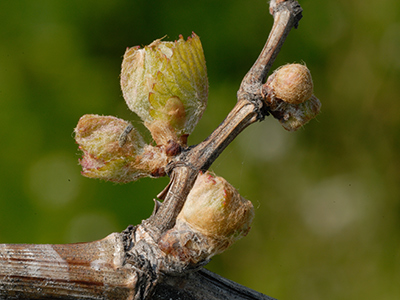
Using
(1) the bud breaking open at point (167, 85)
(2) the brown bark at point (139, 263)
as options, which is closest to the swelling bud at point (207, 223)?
(2) the brown bark at point (139, 263)

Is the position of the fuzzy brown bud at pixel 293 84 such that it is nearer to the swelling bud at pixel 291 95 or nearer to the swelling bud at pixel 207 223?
the swelling bud at pixel 291 95

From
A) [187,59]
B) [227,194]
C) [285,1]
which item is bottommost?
[227,194]

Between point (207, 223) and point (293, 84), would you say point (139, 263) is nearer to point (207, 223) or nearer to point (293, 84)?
point (207, 223)

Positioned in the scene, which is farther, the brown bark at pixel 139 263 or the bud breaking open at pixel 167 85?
the bud breaking open at pixel 167 85

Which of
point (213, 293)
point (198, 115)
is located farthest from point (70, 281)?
point (198, 115)

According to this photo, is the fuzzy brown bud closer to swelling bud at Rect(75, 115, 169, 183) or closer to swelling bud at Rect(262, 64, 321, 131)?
swelling bud at Rect(262, 64, 321, 131)

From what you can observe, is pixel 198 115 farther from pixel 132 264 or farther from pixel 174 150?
pixel 132 264
